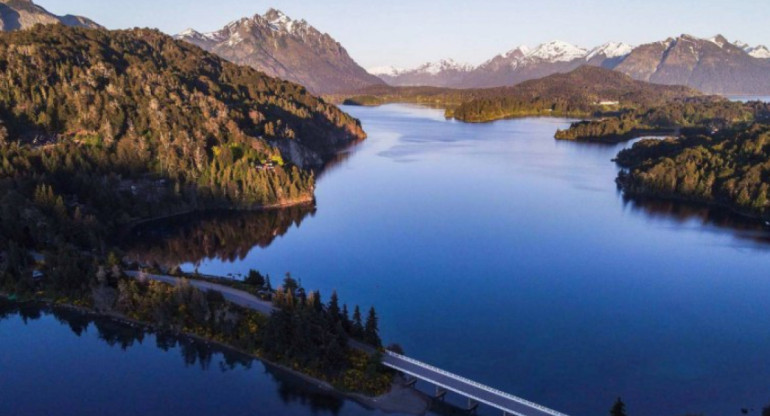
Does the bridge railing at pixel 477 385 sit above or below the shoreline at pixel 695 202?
below

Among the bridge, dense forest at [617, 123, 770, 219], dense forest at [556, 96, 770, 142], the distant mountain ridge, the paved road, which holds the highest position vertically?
the distant mountain ridge

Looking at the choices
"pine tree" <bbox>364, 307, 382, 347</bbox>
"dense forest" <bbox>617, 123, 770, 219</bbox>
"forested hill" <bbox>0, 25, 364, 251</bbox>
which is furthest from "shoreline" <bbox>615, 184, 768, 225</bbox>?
"pine tree" <bbox>364, 307, 382, 347</bbox>

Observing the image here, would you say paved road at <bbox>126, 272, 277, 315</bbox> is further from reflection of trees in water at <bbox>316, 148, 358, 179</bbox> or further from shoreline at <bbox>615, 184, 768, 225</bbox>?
shoreline at <bbox>615, 184, 768, 225</bbox>

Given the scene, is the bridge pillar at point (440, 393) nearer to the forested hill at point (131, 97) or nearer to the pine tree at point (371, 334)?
the pine tree at point (371, 334)

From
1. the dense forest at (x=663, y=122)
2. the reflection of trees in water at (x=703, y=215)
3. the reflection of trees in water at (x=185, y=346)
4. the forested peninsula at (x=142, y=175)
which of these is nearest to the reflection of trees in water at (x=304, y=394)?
the reflection of trees in water at (x=185, y=346)

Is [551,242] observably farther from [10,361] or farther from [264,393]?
[10,361]
